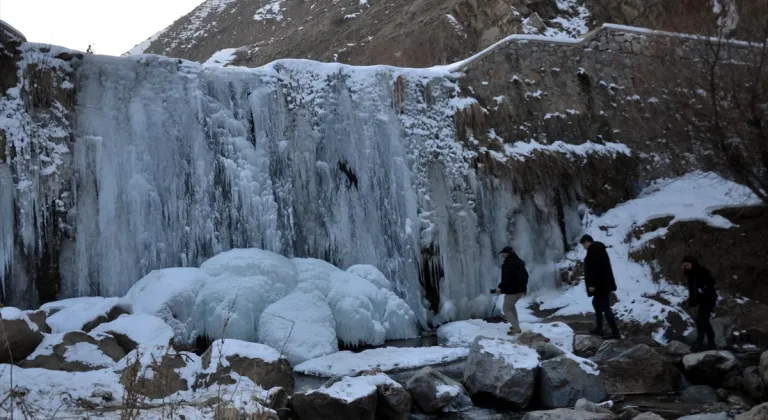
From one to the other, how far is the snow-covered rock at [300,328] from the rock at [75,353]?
7.17ft

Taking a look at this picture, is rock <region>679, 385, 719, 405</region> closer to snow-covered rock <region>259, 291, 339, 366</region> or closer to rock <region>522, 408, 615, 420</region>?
rock <region>522, 408, 615, 420</region>

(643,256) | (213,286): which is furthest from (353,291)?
(643,256)

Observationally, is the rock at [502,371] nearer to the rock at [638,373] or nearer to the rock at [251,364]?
the rock at [638,373]

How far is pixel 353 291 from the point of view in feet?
32.4

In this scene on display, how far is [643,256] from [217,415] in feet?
32.7

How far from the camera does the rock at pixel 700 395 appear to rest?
6.75 meters

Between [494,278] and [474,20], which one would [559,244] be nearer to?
[494,278]

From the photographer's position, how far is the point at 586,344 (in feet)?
27.8

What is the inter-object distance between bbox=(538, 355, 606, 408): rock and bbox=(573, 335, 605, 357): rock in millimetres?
1522

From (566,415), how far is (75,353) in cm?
453

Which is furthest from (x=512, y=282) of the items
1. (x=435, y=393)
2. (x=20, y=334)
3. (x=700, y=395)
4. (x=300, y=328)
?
(x=20, y=334)

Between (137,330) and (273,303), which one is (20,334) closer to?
(137,330)

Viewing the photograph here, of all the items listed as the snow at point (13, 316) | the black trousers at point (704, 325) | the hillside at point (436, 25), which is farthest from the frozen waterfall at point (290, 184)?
the hillside at point (436, 25)

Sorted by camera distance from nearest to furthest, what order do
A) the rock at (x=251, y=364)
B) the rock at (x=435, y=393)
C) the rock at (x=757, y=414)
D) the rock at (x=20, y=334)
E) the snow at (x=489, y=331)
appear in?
the rock at (x=757, y=414) → the rock at (x=251, y=364) → the rock at (x=20, y=334) → the rock at (x=435, y=393) → the snow at (x=489, y=331)
